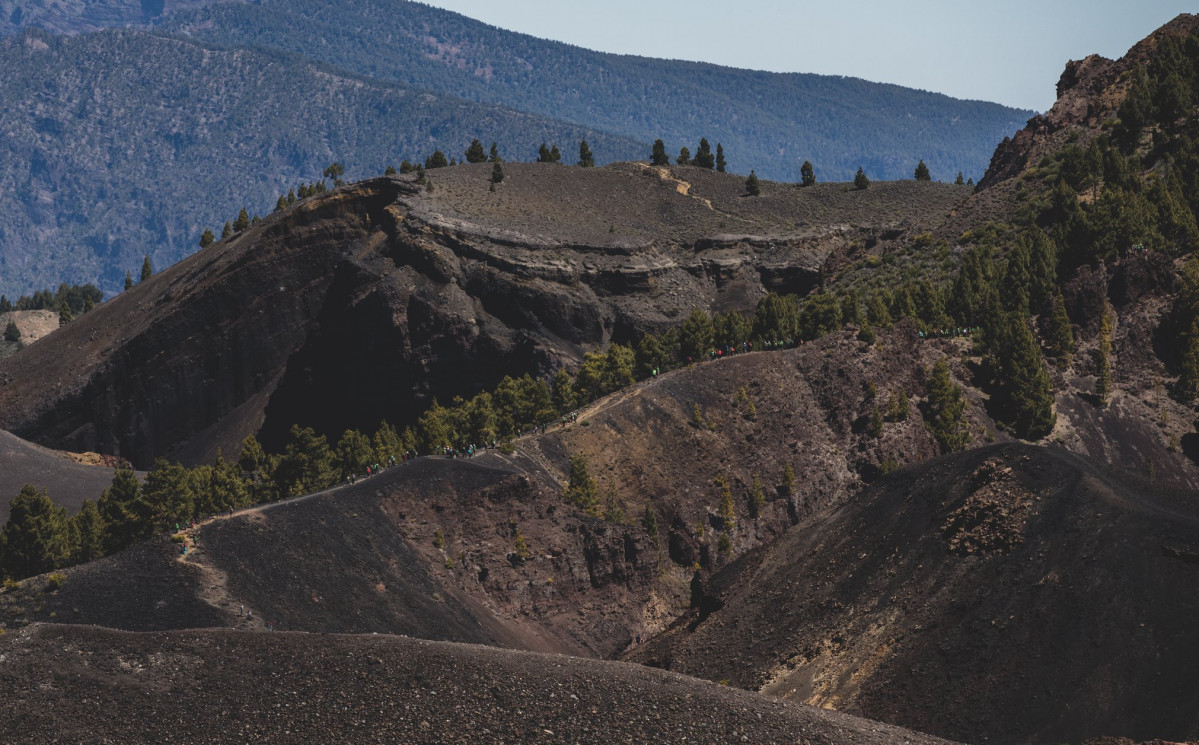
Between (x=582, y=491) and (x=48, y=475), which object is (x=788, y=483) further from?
(x=48, y=475)

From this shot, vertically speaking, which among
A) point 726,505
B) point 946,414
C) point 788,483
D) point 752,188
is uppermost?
point 752,188

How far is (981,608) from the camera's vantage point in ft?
262

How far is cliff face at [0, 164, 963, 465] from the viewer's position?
158625mm

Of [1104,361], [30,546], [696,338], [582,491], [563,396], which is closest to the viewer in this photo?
[30,546]

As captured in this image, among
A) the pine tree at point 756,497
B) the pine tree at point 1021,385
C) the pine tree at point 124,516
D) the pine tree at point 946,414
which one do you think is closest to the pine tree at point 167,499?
the pine tree at point 124,516

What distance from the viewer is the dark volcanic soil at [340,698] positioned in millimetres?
57406

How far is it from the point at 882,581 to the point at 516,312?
255 ft

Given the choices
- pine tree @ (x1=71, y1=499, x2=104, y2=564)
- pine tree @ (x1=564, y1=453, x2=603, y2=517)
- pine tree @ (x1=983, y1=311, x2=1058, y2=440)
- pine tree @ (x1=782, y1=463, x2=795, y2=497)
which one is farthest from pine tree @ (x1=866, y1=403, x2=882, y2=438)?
pine tree @ (x1=71, y1=499, x2=104, y2=564)

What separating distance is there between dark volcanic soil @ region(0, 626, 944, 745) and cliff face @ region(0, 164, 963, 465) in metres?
91.1

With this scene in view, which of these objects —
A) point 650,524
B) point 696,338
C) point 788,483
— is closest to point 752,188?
point 696,338

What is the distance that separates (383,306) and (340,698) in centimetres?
10185

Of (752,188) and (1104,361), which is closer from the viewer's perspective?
(1104,361)

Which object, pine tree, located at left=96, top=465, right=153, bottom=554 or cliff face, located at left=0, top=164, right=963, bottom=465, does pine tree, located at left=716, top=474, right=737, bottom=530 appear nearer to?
pine tree, located at left=96, top=465, right=153, bottom=554

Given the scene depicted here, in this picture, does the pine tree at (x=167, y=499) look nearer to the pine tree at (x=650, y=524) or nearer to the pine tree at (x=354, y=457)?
the pine tree at (x=354, y=457)
